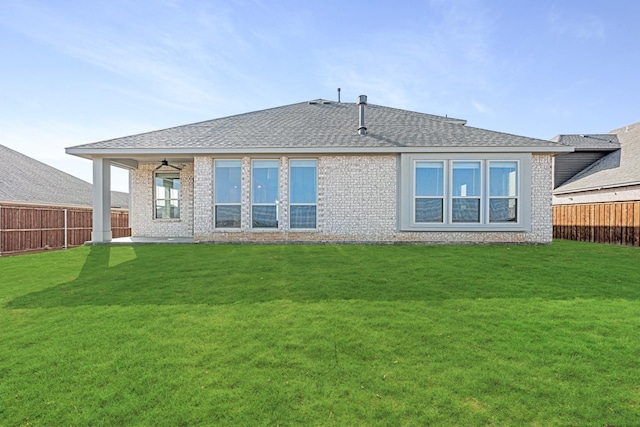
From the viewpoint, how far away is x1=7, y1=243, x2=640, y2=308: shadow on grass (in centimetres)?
556

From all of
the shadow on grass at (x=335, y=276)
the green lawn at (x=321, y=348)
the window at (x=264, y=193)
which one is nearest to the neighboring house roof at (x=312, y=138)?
the window at (x=264, y=193)

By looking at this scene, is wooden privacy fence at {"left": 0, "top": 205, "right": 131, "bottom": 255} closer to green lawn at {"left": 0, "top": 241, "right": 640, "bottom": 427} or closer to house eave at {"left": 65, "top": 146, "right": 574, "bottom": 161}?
house eave at {"left": 65, "top": 146, "right": 574, "bottom": 161}

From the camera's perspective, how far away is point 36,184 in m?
Answer: 20.3

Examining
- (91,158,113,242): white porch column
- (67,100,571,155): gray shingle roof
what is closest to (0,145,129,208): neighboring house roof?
(91,158,113,242): white porch column

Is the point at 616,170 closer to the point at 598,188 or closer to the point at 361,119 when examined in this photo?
the point at 598,188

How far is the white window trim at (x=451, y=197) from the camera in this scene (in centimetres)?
1152

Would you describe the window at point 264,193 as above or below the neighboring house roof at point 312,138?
below

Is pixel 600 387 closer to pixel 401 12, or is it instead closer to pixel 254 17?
pixel 401 12

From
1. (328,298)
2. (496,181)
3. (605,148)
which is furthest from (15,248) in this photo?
(605,148)

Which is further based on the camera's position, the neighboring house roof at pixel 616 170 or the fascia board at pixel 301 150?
the neighboring house roof at pixel 616 170

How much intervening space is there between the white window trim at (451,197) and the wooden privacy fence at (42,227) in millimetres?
16408

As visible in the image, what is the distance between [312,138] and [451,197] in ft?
17.0

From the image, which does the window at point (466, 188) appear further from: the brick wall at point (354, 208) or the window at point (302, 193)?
the window at point (302, 193)

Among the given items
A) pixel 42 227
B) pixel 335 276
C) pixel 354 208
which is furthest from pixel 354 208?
pixel 42 227
